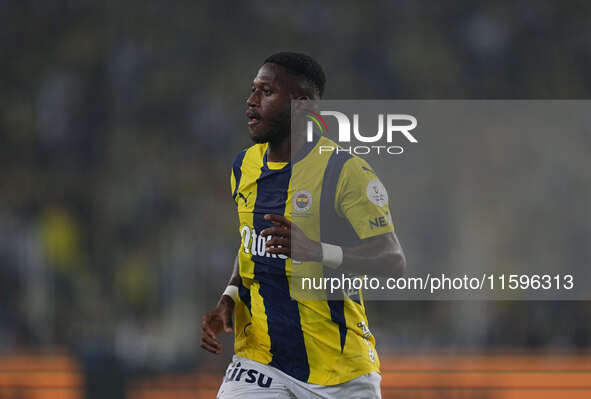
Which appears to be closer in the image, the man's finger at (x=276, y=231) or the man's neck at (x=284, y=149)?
the man's finger at (x=276, y=231)

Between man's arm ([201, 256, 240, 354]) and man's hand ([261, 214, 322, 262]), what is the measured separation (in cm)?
44

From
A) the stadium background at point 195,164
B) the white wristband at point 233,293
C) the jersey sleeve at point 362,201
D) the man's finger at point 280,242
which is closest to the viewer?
the man's finger at point 280,242

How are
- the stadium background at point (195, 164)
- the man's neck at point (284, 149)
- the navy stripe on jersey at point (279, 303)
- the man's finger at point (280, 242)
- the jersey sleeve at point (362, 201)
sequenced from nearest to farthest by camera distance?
1. the man's finger at point (280, 242)
2. the jersey sleeve at point (362, 201)
3. the navy stripe on jersey at point (279, 303)
4. the man's neck at point (284, 149)
5. the stadium background at point (195, 164)

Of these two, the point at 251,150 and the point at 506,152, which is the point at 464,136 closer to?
the point at 506,152

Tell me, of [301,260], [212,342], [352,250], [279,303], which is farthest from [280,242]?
[212,342]

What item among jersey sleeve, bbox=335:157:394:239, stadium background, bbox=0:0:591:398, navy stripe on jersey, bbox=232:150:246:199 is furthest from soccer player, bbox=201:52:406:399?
stadium background, bbox=0:0:591:398

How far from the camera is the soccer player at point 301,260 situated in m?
2.63

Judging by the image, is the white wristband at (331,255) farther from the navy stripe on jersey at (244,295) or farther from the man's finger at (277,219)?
the navy stripe on jersey at (244,295)

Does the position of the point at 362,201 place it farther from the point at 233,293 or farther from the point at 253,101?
the point at 233,293

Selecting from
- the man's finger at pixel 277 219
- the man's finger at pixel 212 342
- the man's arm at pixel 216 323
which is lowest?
the man's finger at pixel 212 342

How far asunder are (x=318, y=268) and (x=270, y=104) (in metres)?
0.60

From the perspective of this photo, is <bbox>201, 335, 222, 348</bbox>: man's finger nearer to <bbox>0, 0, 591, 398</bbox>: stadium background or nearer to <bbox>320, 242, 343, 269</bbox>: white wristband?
<bbox>320, 242, 343, 269</bbox>: white wristband

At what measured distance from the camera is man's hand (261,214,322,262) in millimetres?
2436

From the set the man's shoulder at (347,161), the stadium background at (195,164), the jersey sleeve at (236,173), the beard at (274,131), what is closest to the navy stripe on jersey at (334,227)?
the man's shoulder at (347,161)
